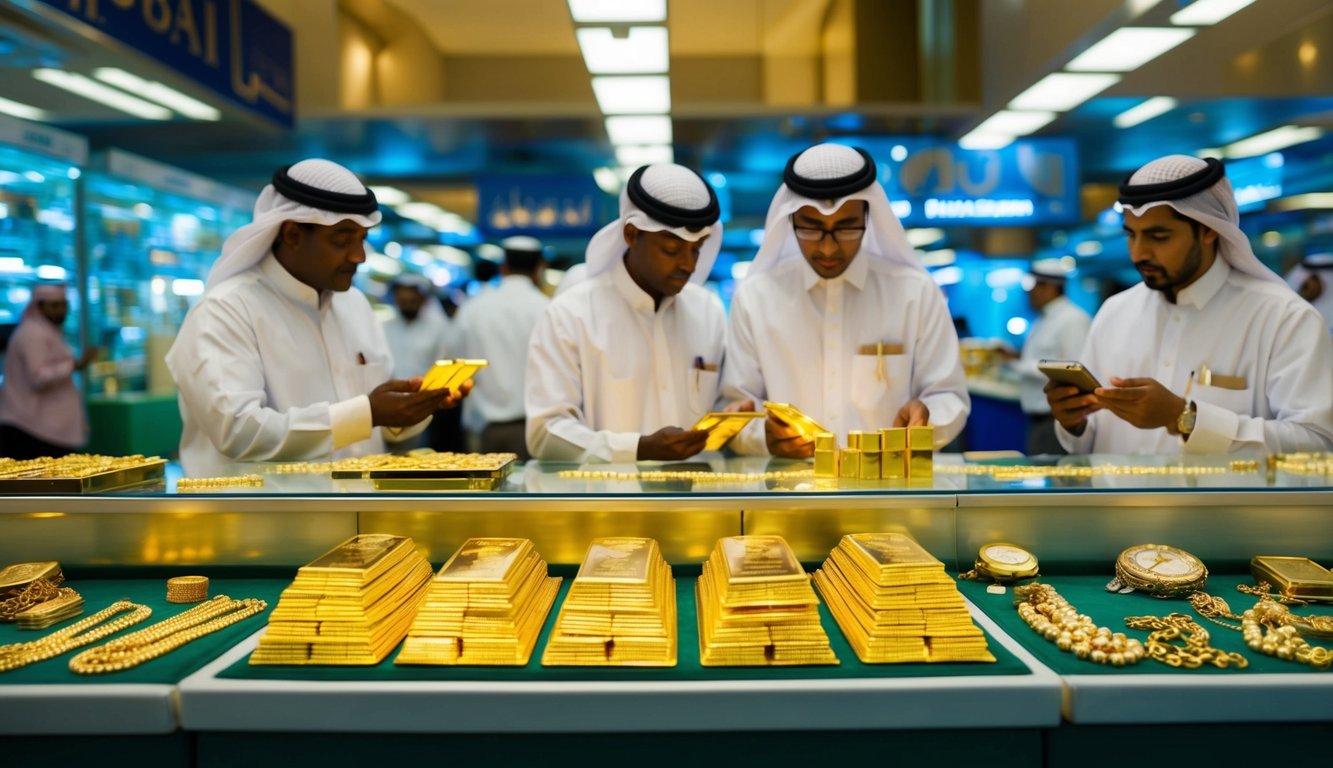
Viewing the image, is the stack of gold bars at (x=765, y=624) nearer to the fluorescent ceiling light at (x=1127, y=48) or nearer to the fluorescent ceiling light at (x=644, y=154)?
the fluorescent ceiling light at (x=1127, y=48)

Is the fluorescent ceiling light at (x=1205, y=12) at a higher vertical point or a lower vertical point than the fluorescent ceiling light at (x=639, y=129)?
lower

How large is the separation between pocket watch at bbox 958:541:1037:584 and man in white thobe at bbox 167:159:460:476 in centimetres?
150

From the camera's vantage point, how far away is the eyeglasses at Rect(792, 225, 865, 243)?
2895 mm

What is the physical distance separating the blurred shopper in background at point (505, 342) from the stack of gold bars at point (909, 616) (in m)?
4.56

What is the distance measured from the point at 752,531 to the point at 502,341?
468 cm

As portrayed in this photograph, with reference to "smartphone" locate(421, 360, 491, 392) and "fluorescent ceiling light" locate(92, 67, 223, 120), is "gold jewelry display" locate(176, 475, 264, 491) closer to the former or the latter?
"smartphone" locate(421, 360, 491, 392)

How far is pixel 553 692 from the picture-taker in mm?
1396

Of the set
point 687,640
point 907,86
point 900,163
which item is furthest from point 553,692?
point 907,86

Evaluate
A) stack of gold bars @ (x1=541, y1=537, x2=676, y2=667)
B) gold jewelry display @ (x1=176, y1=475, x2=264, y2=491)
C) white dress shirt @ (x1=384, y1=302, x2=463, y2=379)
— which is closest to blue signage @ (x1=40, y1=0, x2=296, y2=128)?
white dress shirt @ (x1=384, y1=302, x2=463, y2=379)

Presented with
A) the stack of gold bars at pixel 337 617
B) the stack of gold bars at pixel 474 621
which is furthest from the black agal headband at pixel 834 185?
the stack of gold bars at pixel 337 617

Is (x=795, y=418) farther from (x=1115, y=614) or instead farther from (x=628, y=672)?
(x=628, y=672)

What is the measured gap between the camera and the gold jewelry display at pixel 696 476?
6.89 feet

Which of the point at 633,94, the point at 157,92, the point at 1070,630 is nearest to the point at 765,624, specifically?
the point at 1070,630

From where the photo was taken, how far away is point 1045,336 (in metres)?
7.41
